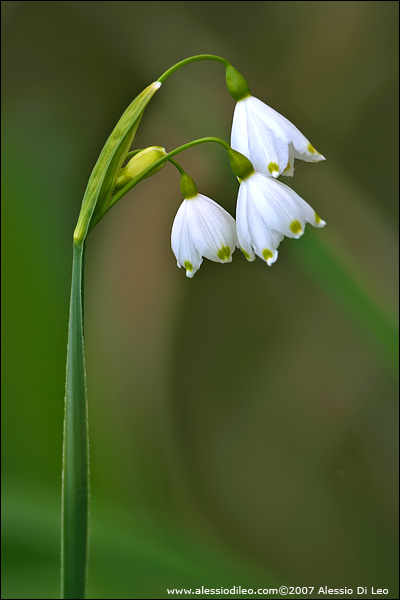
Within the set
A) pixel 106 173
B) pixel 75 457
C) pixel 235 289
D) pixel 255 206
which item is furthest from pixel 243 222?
pixel 235 289

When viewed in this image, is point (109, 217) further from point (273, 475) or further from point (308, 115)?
point (273, 475)

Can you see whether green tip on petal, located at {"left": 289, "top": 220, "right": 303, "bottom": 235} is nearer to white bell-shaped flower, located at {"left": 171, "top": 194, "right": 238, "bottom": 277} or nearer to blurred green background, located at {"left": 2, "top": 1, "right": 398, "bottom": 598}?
white bell-shaped flower, located at {"left": 171, "top": 194, "right": 238, "bottom": 277}

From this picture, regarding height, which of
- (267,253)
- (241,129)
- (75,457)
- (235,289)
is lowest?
(75,457)

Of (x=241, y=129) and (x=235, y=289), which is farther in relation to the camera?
(x=235, y=289)

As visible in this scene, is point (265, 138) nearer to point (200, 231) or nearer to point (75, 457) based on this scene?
point (200, 231)

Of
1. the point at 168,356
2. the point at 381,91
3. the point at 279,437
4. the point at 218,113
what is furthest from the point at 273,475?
the point at 381,91

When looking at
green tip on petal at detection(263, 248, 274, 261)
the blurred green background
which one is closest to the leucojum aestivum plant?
green tip on petal at detection(263, 248, 274, 261)

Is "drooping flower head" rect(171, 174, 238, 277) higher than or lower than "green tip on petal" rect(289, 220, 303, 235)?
higher
